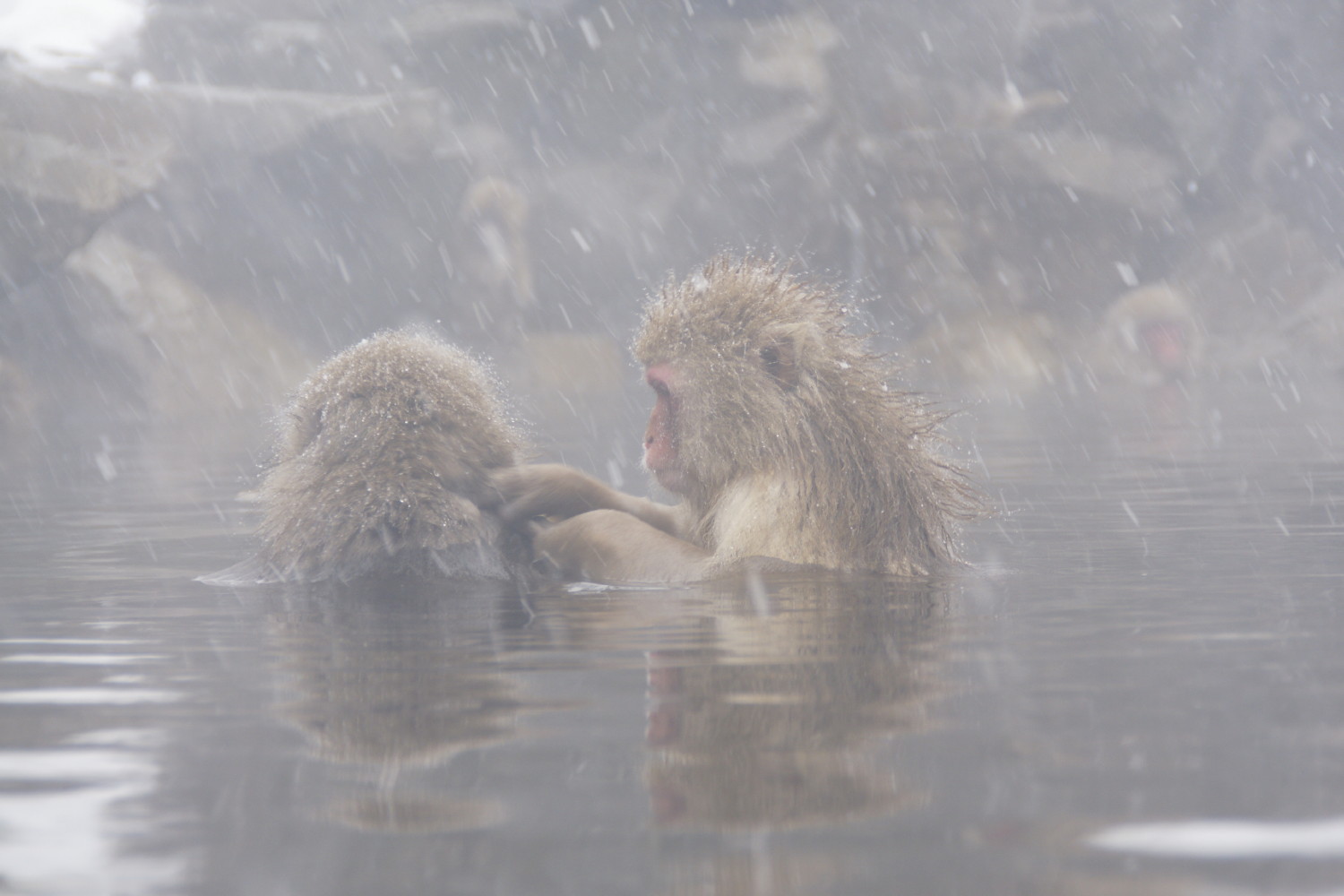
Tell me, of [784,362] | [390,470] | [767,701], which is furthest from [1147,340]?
[767,701]

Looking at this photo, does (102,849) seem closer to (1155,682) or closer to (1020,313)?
(1155,682)

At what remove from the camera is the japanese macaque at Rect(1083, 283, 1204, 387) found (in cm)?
2166

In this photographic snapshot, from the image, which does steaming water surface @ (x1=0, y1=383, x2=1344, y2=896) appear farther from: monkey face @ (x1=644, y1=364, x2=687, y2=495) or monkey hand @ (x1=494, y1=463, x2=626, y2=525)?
monkey face @ (x1=644, y1=364, x2=687, y2=495)

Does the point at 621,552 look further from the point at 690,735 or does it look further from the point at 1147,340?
the point at 1147,340

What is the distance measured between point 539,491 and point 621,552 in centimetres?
27

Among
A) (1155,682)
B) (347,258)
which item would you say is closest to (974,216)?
(347,258)

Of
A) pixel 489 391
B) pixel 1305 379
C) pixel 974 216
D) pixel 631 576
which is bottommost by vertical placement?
pixel 631 576

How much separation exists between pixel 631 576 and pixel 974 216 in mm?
20141

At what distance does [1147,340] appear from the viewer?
71.6 feet

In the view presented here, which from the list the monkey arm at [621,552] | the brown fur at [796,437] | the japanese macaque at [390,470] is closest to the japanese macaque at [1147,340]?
the brown fur at [796,437]

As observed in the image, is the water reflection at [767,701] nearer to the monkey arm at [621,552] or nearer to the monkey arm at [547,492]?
the monkey arm at [621,552]

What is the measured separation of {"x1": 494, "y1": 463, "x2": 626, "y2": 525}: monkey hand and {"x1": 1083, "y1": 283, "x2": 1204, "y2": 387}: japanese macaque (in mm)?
19366

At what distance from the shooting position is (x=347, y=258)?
894 inches

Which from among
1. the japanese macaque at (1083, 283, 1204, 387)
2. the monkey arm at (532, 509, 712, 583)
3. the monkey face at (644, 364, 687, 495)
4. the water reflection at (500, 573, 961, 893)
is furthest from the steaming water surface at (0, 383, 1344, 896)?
the japanese macaque at (1083, 283, 1204, 387)
